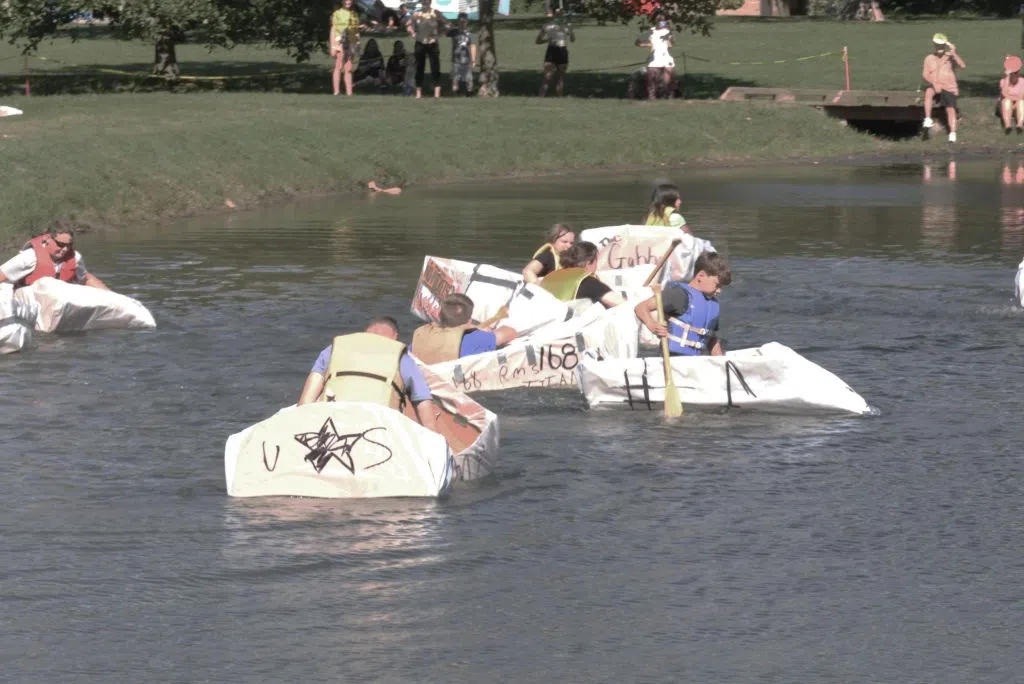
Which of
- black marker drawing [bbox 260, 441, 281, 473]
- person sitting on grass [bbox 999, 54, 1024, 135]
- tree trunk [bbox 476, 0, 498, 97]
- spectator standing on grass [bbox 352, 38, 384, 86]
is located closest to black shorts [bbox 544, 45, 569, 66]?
tree trunk [bbox 476, 0, 498, 97]

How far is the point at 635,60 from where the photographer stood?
57844mm

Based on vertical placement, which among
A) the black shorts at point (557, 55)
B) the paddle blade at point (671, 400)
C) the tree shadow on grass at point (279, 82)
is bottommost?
the paddle blade at point (671, 400)

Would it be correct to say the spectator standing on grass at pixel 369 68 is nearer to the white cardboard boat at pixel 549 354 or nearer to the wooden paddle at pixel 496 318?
A: the wooden paddle at pixel 496 318

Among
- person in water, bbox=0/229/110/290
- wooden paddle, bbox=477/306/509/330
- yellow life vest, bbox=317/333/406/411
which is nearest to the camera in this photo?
yellow life vest, bbox=317/333/406/411

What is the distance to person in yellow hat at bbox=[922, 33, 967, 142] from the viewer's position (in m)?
39.8

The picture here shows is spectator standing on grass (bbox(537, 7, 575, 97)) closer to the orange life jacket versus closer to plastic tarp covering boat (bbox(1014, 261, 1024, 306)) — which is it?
plastic tarp covering boat (bbox(1014, 261, 1024, 306))

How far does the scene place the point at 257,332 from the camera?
740 inches

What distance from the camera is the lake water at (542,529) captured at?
9109 mm

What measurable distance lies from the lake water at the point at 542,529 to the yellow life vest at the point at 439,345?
534 millimetres

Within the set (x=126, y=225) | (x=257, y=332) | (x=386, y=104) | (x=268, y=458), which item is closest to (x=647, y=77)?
(x=386, y=104)

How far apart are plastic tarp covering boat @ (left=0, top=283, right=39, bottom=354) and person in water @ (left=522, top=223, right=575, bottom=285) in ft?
15.1

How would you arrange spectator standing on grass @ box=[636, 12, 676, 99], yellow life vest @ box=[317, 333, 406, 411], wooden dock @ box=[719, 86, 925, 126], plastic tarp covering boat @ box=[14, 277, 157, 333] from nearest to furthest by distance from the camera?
yellow life vest @ box=[317, 333, 406, 411] < plastic tarp covering boat @ box=[14, 277, 157, 333] < wooden dock @ box=[719, 86, 925, 126] < spectator standing on grass @ box=[636, 12, 676, 99]

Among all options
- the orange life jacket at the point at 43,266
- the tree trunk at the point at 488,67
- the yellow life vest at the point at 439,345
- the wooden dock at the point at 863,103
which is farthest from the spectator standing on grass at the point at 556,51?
the yellow life vest at the point at 439,345

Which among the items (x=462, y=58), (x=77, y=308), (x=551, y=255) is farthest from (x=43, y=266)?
(x=462, y=58)
